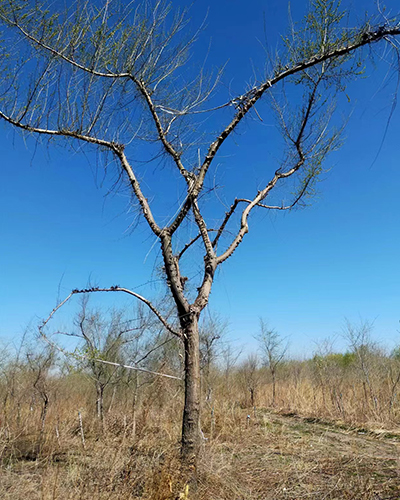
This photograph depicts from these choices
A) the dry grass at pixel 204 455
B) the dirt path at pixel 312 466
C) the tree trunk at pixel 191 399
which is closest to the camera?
the dry grass at pixel 204 455

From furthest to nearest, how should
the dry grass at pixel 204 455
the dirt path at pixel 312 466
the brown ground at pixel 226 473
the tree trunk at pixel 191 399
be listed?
the tree trunk at pixel 191 399 → the dirt path at pixel 312 466 → the dry grass at pixel 204 455 → the brown ground at pixel 226 473

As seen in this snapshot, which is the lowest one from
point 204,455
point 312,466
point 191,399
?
point 312,466

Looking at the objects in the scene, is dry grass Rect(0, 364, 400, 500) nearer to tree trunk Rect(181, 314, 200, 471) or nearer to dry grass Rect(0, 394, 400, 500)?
dry grass Rect(0, 394, 400, 500)

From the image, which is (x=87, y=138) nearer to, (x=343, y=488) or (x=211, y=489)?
(x=211, y=489)

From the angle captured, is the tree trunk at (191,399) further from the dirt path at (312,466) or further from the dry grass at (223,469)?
the dirt path at (312,466)

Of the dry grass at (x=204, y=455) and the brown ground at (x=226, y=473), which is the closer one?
the brown ground at (x=226, y=473)

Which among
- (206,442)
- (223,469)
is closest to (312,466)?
(223,469)

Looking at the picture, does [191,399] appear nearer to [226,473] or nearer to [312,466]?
[226,473]

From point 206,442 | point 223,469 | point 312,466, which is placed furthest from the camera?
point 206,442

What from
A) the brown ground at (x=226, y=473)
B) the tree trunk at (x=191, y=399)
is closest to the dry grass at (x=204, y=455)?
the brown ground at (x=226, y=473)

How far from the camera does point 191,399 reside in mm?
3627

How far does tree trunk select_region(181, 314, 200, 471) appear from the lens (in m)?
3.49

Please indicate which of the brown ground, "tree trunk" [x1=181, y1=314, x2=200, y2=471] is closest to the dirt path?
the brown ground

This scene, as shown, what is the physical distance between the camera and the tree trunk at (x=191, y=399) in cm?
349
